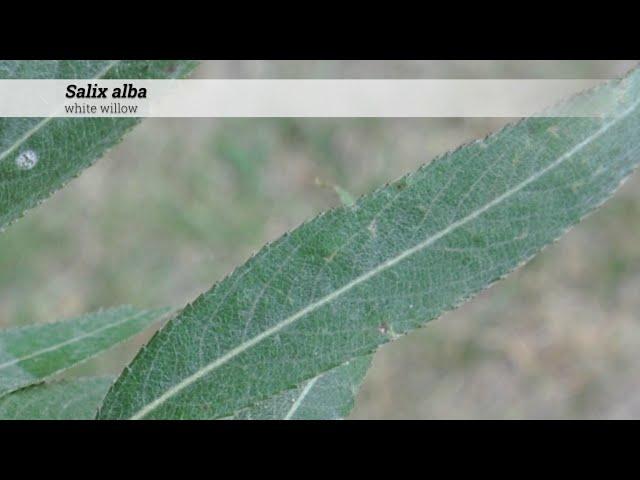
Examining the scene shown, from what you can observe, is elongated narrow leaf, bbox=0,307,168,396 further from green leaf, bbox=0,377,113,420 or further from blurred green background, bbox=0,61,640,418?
blurred green background, bbox=0,61,640,418

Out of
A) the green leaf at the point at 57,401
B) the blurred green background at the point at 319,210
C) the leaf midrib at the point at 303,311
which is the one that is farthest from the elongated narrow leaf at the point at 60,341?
the blurred green background at the point at 319,210

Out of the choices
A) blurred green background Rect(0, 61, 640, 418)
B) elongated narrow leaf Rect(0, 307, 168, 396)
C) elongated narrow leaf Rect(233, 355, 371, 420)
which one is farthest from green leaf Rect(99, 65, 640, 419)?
blurred green background Rect(0, 61, 640, 418)

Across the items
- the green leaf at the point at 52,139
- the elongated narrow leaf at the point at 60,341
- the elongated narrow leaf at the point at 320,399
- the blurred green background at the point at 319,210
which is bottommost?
the elongated narrow leaf at the point at 320,399

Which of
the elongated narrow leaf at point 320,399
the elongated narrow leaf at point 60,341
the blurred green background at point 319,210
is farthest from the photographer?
the blurred green background at point 319,210

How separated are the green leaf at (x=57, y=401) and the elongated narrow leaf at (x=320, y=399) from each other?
219 mm

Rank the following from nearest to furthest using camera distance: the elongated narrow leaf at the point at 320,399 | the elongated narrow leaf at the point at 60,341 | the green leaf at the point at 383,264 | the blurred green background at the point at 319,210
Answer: the green leaf at the point at 383,264
the elongated narrow leaf at the point at 320,399
the elongated narrow leaf at the point at 60,341
the blurred green background at the point at 319,210

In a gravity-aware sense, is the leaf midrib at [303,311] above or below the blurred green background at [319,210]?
below

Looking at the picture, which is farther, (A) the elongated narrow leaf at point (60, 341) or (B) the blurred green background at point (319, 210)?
(B) the blurred green background at point (319, 210)

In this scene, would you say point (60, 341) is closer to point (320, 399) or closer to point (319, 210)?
point (320, 399)

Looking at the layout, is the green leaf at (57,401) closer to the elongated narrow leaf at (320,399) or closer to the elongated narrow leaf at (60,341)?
the elongated narrow leaf at (60,341)

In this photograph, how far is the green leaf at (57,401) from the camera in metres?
0.84

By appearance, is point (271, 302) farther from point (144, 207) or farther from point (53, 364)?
point (144, 207)

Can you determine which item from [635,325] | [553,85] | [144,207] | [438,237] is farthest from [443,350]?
[438,237]

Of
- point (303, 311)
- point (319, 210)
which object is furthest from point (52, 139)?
point (319, 210)
